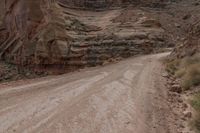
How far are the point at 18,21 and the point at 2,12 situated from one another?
285cm

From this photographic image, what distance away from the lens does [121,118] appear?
996 centimetres

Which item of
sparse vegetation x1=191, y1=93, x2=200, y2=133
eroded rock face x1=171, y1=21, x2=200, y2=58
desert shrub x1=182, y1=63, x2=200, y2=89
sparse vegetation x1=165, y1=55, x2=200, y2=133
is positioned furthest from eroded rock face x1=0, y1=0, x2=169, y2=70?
sparse vegetation x1=191, y1=93, x2=200, y2=133

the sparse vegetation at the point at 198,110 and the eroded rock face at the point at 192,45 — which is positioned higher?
the eroded rock face at the point at 192,45

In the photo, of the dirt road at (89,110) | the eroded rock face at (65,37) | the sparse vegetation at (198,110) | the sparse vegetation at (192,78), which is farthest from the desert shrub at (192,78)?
the eroded rock face at (65,37)

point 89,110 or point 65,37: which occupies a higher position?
point 65,37

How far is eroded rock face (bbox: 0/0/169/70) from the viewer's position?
1234 inches

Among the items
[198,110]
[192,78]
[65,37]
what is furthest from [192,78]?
[65,37]

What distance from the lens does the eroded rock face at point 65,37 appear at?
103 feet

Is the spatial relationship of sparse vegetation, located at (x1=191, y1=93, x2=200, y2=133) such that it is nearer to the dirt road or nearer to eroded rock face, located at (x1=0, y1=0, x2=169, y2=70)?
the dirt road

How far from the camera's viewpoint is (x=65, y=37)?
33.7 m

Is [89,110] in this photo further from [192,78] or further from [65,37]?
[65,37]

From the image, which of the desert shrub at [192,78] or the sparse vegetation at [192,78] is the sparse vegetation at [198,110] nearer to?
the sparse vegetation at [192,78]

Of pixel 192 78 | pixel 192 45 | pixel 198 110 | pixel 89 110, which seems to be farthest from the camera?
pixel 192 45

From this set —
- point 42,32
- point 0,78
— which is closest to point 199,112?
point 0,78
